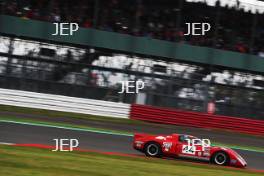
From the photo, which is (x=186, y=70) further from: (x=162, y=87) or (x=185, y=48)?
(x=162, y=87)

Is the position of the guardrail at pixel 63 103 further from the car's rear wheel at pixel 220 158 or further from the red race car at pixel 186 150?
the car's rear wheel at pixel 220 158

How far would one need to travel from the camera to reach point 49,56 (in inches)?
888

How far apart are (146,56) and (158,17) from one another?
2.06 metres

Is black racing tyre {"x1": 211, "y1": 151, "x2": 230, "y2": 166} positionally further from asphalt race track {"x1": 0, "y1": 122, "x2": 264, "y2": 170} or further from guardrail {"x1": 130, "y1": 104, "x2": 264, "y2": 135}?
guardrail {"x1": 130, "y1": 104, "x2": 264, "y2": 135}

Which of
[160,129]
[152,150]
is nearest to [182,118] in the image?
[160,129]

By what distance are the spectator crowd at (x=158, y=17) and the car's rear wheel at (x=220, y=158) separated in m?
11.7

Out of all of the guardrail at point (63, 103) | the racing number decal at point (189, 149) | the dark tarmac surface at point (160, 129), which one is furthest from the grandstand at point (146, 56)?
the racing number decal at point (189, 149)

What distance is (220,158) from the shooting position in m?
14.9

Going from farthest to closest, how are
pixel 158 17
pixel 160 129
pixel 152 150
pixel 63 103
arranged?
pixel 158 17 → pixel 63 103 → pixel 160 129 → pixel 152 150

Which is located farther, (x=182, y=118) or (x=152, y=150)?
(x=182, y=118)

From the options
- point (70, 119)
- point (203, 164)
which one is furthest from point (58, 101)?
point (203, 164)

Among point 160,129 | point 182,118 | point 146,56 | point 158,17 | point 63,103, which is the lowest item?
point 160,129

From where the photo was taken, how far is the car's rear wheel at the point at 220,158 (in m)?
14.8

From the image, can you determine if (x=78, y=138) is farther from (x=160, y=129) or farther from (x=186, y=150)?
(x=160, y=129)
